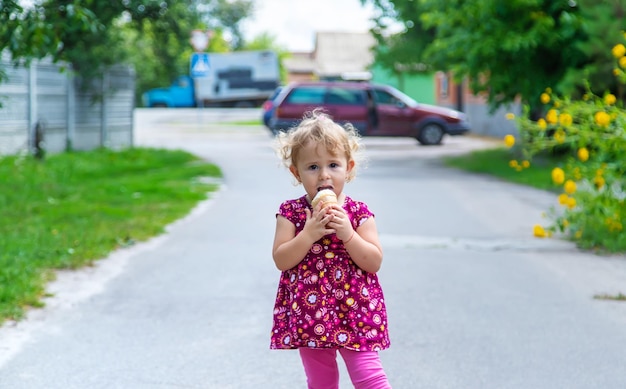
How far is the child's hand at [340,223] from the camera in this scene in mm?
3479

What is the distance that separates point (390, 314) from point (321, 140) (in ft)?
10.2

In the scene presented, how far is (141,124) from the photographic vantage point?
129 feet

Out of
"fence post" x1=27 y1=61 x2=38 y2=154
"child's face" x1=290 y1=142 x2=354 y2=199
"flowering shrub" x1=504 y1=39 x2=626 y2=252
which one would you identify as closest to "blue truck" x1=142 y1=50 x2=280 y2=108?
"fence post" x1=27 y1=61 x2=38 y2=154

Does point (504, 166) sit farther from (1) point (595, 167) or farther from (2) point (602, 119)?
(2) point (602, 119)

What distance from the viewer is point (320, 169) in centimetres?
364

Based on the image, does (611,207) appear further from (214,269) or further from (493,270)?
(214,269)

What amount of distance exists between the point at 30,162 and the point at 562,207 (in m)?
9.04

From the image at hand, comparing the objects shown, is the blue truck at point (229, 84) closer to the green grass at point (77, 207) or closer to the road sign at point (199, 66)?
the road sign at point (199, 66)

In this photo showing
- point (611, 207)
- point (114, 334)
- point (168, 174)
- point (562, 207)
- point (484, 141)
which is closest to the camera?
point (114, 334)

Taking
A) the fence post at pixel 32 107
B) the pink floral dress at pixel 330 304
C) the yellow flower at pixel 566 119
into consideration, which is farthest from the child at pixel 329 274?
the fence post at pixel 32 107

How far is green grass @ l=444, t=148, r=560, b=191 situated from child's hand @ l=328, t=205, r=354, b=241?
1224 centimetres

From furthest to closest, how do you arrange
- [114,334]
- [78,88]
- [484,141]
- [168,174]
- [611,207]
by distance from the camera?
1. [484,141]
2. [78,88]
3. [168,174]
4. [611,207]
5. [114,334]

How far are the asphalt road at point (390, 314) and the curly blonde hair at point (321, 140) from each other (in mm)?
1514

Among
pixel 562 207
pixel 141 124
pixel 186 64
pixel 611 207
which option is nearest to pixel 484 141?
pixel 141 124
